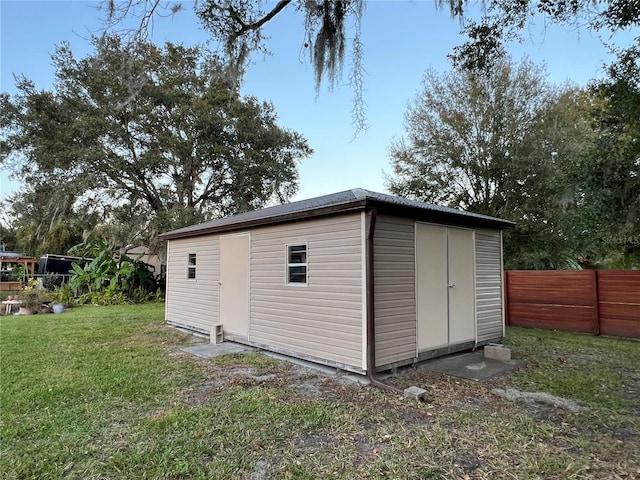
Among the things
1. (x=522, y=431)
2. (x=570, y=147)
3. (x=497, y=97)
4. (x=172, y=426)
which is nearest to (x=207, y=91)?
(x=497, y=97)

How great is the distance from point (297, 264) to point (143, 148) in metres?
11.9

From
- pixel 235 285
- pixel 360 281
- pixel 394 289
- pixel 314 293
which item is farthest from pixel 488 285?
pixel 235 285

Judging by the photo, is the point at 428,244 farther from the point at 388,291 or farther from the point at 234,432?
the point at 234,432

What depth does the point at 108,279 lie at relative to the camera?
42.2 feet

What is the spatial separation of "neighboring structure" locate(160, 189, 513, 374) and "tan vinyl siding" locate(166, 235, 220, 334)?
0.10 m

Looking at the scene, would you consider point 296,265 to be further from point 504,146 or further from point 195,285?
point 504,146

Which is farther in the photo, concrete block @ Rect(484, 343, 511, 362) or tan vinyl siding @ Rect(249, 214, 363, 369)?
concrete block @ Rect(484, 343, 511, 362)

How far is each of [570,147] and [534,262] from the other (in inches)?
130

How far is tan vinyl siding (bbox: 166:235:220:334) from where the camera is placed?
7.40 metres

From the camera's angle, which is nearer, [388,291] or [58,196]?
[388,291]

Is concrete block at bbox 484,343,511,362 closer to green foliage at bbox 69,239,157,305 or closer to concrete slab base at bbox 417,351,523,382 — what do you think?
concrete slab base at bbox 417,351,523,382

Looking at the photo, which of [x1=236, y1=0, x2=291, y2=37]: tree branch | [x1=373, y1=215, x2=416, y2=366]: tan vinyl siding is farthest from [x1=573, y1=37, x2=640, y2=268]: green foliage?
[x1=236, y1=0, x2=291, y2=37]: tree branch

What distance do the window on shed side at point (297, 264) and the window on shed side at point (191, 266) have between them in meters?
3.42

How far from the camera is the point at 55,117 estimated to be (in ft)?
44.3
